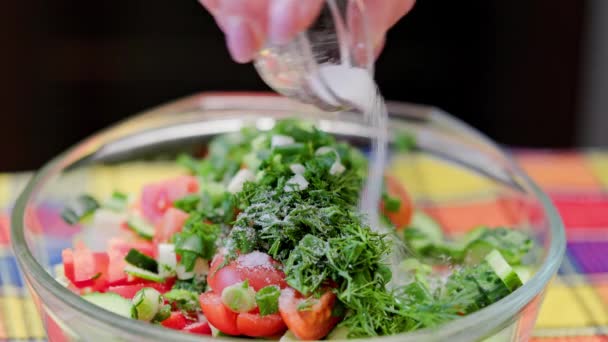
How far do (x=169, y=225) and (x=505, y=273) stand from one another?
1.83ft

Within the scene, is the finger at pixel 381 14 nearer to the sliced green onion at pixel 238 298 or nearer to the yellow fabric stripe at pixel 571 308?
the sliced green onion at pixel 238 298

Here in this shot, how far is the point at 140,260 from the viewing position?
1308mm

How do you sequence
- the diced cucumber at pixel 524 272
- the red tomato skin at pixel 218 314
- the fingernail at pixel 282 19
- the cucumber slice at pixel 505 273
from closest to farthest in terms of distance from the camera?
the fingernail at pixel 282 19
the red tomato skin at pixel 218 314
the cucumber slice at pixel 505 273
the diced cucumber at pixel 524 272

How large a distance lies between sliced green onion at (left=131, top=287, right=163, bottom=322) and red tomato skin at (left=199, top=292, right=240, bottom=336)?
8 cm

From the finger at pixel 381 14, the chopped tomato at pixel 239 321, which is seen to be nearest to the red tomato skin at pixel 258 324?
the chopped tomato at pixel 239 321

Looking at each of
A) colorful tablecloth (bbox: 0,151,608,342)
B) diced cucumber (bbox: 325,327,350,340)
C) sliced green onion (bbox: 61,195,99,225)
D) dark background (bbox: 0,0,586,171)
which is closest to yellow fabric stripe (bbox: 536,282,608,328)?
colorful tablecloth (bbox: 0,151,608,342)

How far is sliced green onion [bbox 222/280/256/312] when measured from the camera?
1.08 metres

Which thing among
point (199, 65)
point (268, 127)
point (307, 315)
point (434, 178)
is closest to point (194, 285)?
point (307, 315)

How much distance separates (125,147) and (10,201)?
15.2 inches

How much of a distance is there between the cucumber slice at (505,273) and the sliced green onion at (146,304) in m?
0.51

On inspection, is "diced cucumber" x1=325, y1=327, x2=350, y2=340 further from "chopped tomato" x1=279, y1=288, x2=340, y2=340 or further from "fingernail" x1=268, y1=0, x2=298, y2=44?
"fingernail" x1=268, y1=0, x2=298, y2=44

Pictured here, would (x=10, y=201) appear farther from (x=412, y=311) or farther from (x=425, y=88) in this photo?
(x=425, y=88)

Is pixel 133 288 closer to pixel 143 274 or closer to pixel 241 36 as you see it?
pixel 143 274

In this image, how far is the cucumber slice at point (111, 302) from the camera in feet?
3.84
